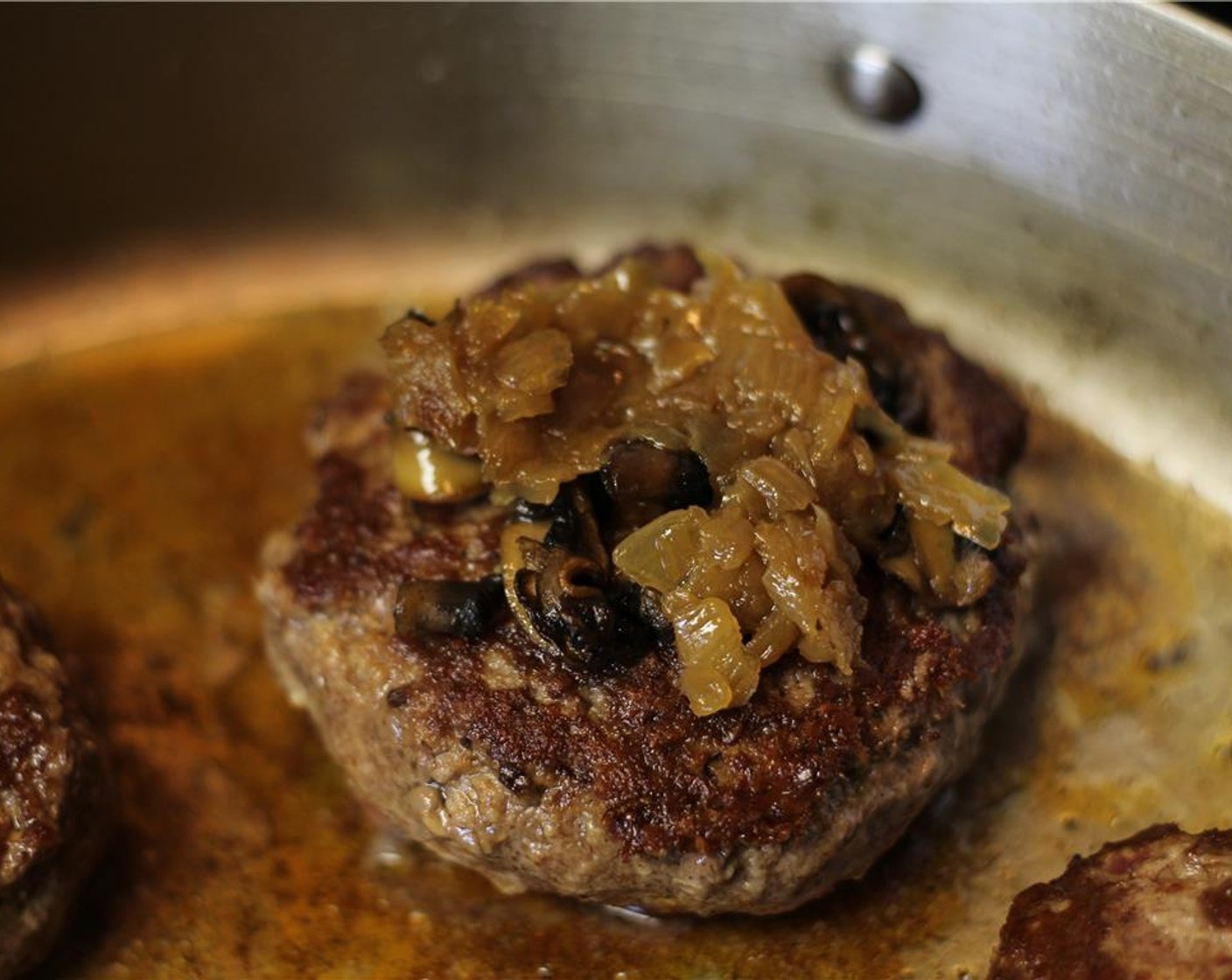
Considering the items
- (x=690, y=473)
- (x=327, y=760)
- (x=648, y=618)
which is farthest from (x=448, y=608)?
(x=327, y=760)

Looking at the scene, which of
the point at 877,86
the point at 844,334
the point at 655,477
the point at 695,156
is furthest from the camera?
the point at 695,156

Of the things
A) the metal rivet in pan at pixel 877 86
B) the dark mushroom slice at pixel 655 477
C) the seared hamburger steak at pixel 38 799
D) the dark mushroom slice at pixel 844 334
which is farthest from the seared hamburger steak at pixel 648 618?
the metal rivet in pan at pixel 877 86

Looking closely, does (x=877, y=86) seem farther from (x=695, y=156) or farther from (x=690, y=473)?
(x=690, y=473)

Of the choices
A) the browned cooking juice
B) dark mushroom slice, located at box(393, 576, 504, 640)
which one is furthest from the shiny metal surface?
dark mushroom slice, located at box(393, 576, 504, 640)

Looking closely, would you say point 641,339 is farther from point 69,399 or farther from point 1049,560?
point 69,399

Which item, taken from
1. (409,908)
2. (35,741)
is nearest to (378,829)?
(409,908)

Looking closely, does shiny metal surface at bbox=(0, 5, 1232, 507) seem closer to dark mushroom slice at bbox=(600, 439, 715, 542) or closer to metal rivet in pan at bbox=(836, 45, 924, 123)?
metal rivet in pan at bbox=(836, 45, 924, 123)
